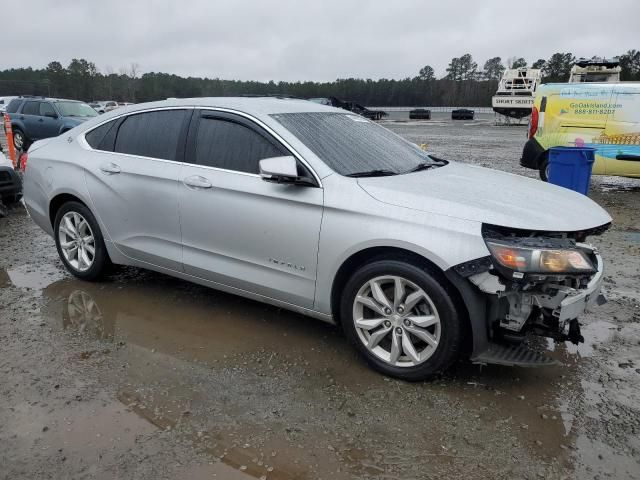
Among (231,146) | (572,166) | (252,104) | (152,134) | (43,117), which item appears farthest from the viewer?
(43,117)

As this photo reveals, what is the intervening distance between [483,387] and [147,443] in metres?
1.90

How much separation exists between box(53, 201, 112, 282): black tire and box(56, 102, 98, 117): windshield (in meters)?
12.8

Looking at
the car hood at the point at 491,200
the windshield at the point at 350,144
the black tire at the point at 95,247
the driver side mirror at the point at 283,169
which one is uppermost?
the windshield at the point at 350,144

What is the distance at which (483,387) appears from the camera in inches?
124

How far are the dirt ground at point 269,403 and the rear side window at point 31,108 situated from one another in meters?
14.3

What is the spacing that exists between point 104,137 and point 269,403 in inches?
114

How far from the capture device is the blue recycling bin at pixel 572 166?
23.3 feet

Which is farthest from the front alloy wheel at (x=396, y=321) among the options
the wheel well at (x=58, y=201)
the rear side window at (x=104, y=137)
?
the wheel well at (x=58, y=201)

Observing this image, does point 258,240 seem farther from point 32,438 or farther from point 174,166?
point 32,438

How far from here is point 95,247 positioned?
465cm

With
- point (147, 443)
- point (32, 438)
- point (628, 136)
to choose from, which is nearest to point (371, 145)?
point (147, 443)

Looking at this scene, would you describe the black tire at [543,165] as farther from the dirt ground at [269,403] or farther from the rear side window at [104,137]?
the rear side window at [104,137]

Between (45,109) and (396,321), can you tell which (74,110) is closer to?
(45,109)

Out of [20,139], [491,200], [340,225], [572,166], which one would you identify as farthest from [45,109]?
[491,200]
